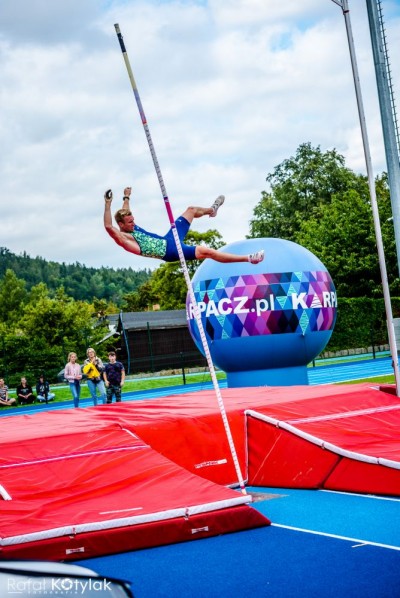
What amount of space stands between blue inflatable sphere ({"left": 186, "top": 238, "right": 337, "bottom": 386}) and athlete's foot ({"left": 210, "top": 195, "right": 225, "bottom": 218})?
5829 millimetres

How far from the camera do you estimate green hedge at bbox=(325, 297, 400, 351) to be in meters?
32.0

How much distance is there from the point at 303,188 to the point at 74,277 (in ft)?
266

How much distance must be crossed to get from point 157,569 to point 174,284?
41638mm

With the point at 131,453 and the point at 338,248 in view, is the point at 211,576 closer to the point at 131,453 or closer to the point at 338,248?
the point at 131,453

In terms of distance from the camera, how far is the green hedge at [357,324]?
31969 millimetres

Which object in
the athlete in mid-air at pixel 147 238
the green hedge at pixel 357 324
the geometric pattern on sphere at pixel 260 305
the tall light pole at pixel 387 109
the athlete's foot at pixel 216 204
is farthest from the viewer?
the green hedge at pixel 357 324

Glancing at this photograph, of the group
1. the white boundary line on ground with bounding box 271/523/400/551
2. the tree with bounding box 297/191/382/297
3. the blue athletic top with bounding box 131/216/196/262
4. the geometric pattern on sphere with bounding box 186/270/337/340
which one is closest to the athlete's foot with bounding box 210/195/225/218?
the blue athletic top with bounding box 131/216/196/262

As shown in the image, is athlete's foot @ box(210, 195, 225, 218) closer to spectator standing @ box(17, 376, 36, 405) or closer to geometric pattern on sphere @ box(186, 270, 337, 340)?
geometric pattern on sphere @ box(186, 270, 337, 340)

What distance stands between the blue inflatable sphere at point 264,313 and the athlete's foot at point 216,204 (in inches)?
229

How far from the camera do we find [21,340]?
84.2 feet

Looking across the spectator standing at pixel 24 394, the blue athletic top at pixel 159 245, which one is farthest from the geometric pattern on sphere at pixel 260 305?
the spectator standing at pixel 24 394

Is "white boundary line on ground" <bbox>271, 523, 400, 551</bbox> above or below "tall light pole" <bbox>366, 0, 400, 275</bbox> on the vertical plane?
below

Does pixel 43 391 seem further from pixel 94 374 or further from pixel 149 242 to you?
pixel 149 242

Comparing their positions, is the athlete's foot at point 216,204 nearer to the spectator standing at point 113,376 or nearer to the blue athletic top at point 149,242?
the blue athletic top at point 149,242
